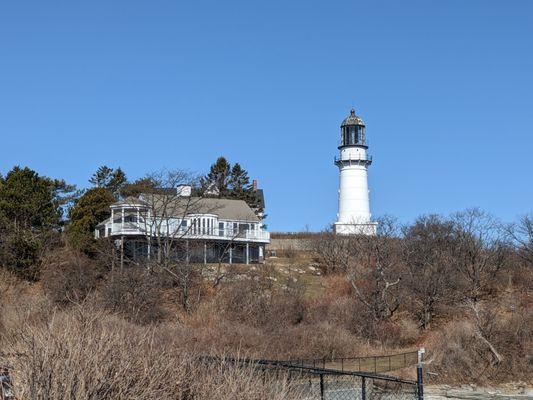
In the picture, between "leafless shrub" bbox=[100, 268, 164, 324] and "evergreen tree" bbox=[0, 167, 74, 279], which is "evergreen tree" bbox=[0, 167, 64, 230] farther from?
"leafless shrub" bbox=[100, 268, 164, 324]

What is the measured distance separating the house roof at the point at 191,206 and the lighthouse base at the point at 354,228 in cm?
900

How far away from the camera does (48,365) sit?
25.1ft

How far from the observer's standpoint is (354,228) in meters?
66.9

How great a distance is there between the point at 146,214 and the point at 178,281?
7.51m

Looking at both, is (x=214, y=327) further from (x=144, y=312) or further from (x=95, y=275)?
(x=95, y=275)

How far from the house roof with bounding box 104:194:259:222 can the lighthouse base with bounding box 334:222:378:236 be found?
29.5 feet

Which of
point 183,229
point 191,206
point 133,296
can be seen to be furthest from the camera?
point 191,206

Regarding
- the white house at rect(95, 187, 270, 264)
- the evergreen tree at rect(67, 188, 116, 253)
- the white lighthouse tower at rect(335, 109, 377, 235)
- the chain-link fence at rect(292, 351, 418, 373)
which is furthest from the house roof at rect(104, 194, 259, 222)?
the chain-link fence at rect(292, 351, 418, 373)

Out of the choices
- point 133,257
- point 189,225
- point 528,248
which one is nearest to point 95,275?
point 133,257

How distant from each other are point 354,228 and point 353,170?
690 centimetres

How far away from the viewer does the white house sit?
5134 centimetres

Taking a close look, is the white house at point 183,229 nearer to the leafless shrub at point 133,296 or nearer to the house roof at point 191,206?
the house roof at point 191,206

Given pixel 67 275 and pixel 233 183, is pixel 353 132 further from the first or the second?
Result: pixel 67 275

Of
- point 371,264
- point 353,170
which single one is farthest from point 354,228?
point 371,264
